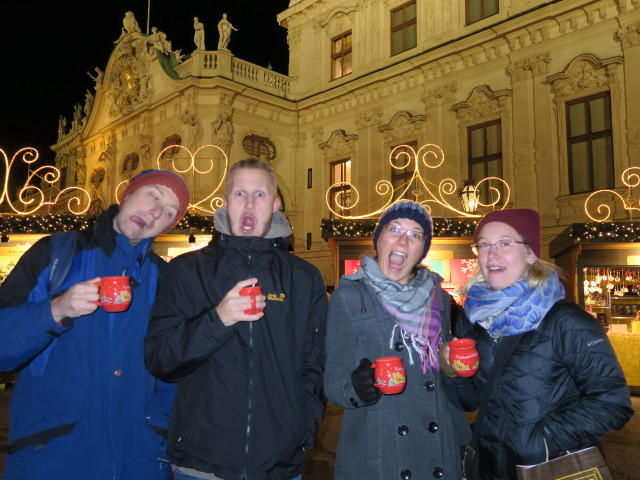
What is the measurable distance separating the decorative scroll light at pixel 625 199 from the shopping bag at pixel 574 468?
9.10m

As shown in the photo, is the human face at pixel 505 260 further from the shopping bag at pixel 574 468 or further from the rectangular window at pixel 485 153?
the rectangular window at pixel 485 153

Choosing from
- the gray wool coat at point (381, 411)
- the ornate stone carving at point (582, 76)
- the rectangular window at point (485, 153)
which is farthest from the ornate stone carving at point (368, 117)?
the gray wool coat at point (381, 411)

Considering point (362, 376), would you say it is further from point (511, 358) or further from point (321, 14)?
point (321, 14)

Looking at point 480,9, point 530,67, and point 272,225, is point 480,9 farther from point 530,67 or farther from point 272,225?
point 272,225

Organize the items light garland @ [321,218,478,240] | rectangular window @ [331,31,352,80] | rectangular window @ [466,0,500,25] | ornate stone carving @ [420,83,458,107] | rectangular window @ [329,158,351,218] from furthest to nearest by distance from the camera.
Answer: rectangular window @ [331,31,352,80] → rectangular window @ [329,158,351,218] → ornate stone carving @ [420,83,458,107] → rectangular window @ [466,0,500,25] → light garland @ [321,218,478,240]

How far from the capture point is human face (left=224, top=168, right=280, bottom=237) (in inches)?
88.6

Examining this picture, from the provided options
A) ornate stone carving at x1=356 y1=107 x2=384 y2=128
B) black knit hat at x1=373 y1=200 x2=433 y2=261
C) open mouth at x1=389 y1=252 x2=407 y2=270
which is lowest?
open mouth at x1=389 y1=252 x2=407 y2=270

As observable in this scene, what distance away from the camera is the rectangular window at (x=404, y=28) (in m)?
14.7

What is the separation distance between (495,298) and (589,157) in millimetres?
10821

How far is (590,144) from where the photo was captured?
11250 mm

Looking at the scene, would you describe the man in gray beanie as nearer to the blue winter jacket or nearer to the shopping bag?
the blue winter jacket

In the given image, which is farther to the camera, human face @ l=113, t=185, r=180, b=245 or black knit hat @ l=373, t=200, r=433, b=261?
black knit hat @ l=373, t=200, r=433, b=261

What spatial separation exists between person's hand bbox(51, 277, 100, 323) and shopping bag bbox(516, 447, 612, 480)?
1928mm

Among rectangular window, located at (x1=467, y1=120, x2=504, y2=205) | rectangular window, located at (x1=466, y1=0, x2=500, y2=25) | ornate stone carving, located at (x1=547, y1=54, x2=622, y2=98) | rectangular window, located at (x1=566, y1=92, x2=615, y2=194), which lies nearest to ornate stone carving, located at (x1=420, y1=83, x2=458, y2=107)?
rectangular window, located at (x1=467, y1=120, x2=504, y2=205)
